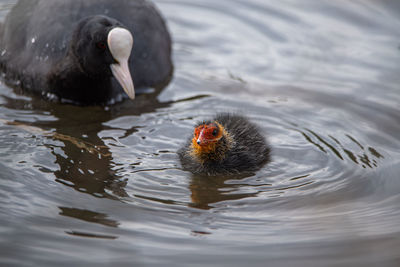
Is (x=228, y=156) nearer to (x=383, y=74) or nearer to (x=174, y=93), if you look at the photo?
(x=174, y=93)

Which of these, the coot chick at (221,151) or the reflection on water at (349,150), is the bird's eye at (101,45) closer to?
the coot chick at (221,151)

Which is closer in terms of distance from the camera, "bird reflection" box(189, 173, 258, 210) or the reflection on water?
"bird reflection" box(189, 173, 258, 210)

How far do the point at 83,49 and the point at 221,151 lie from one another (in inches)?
64.3

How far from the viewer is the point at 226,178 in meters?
4.47

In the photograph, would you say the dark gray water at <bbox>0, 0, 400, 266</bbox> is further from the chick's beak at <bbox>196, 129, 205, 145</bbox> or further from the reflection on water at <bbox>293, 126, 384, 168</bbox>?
the chick's beak at <bbox>196, 129, 205, 145</bbox>

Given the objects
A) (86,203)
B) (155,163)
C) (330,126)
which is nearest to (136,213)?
(86,203)

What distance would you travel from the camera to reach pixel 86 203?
13.0 ft

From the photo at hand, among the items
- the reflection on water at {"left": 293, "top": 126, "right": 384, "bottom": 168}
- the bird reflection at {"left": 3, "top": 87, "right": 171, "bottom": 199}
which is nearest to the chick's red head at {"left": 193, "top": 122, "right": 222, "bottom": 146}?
the bird reflection at {"left": 3, "top": 87, "right": 171, "bottom": 199}

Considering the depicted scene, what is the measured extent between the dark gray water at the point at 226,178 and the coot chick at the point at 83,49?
174 millimetres

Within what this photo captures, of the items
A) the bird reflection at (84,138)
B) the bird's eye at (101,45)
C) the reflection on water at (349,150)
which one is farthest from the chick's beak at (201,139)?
the bird's eye at (101,45)

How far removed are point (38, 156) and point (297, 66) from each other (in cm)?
301

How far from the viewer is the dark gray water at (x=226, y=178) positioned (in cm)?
358

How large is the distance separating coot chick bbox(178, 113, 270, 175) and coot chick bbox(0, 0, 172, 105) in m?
1.01

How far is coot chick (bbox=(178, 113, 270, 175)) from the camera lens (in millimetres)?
4395
